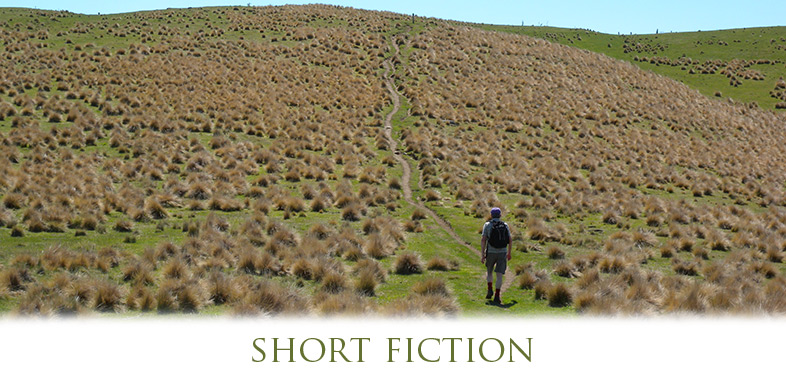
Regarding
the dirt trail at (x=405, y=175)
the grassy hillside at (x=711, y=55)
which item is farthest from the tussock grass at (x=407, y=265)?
the grassy hillside at (x=711, y=55)

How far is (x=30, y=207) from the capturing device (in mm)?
15453

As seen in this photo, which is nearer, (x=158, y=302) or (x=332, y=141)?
(x=158, y=302)

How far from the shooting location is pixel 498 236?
11453 mm

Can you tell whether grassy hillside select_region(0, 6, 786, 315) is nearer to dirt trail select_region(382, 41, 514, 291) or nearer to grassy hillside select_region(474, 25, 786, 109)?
dirt trail select_region(382, 41, 514, 291)

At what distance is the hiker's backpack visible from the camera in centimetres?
1145

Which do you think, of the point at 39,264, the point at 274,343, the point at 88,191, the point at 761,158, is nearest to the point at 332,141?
the point at 88,191

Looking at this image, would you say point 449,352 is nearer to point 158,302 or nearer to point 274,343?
point 274,343

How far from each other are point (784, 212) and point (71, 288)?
1179 inches

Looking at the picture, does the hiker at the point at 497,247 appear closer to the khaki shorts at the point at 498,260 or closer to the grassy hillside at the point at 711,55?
the khaki shorts at the point at 498,260

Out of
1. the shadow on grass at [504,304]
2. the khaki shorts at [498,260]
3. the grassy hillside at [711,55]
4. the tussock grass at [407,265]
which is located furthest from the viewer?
the grassy hillside at [711,55]

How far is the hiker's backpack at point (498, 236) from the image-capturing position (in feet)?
37.6

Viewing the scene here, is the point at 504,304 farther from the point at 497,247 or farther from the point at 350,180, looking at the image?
the point at 350,180

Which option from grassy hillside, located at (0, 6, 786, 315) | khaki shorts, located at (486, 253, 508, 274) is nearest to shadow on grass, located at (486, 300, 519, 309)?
grassy hillside, located at (0, 6, 786, 315)

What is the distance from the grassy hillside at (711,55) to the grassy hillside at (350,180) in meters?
9.12
